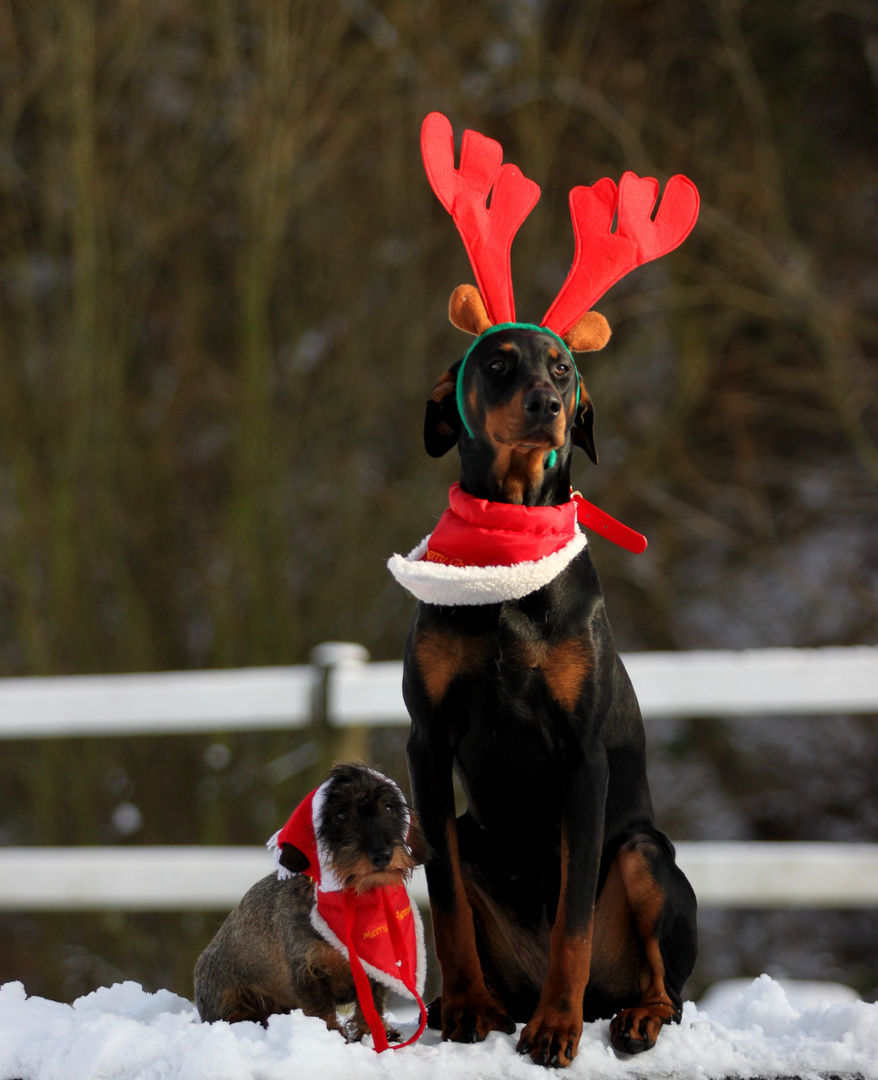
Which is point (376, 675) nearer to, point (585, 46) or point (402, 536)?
point (402, 536)

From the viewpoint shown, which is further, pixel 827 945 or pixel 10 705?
pixel 827 945

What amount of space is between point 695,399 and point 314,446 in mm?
2096

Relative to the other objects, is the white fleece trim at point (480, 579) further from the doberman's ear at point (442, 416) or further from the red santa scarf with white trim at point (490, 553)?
the doberman's ear at point (442, 416)

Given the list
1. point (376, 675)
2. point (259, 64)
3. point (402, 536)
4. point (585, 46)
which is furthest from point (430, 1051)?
point (585, 46)

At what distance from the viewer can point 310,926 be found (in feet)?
4.88

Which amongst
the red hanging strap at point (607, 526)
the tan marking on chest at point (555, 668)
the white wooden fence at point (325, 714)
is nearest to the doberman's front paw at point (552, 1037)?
the tan marking on chest at point (555, 668)

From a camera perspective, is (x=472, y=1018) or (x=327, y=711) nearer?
(x=472, y=1018)

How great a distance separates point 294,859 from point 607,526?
2.35ft

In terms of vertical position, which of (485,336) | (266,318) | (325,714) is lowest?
(325,714)

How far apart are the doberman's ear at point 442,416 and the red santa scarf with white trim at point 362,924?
0.52 m

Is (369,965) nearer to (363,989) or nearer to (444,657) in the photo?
(363,989)

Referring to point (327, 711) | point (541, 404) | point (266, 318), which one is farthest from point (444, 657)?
point (266, 318)

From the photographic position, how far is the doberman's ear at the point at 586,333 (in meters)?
1.66

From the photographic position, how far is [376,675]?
334cm
